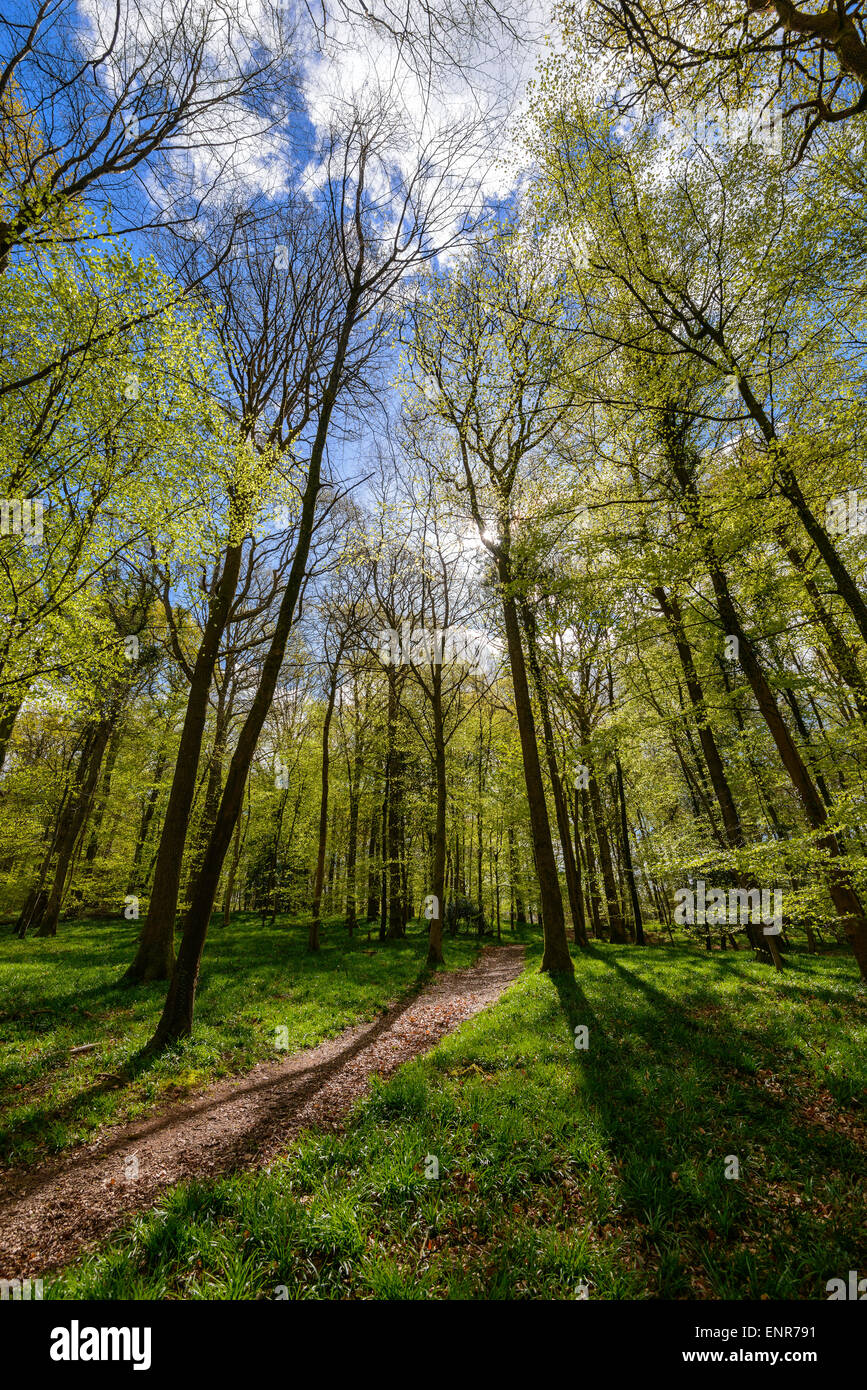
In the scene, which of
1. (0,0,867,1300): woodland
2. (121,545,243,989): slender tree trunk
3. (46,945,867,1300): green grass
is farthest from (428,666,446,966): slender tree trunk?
(46,945,867,1300): green grass

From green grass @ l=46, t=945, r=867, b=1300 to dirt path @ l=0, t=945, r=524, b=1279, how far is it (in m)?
0.45

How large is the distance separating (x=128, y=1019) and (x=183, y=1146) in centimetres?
429

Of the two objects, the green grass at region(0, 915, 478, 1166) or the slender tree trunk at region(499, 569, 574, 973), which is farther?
the slender tree trunk at region(499, 569, 574, 973)

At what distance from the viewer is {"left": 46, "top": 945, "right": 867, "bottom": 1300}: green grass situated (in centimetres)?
295

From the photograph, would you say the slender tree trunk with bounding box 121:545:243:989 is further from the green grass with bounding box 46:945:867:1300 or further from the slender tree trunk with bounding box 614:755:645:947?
the slender tree trunk with bounding box 614:755:645:947

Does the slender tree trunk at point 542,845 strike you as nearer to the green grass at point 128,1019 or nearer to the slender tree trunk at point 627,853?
the green grass at point 128,1019

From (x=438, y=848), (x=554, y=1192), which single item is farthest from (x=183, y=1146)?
(x=438, y=848)

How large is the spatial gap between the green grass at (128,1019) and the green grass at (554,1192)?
243 centimetres

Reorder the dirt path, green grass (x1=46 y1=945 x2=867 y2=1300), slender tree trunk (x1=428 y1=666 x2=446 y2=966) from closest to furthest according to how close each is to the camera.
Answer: green grass (x1=46 y1=945 x2=867 y2=1300)
the dirt path
slender tree trunk (x1=428 y1=666 x2=446 y2=966)

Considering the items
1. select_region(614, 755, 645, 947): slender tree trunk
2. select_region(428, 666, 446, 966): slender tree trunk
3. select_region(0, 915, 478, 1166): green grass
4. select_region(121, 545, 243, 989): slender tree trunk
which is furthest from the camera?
select_region(614, 755, 645, 947): slender tree trunk

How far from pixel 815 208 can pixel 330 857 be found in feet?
98.8

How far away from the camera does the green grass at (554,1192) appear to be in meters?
2.95
